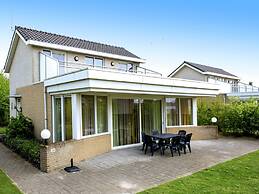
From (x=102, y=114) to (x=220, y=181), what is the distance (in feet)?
22.6

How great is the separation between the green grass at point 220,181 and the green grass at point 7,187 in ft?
13.4

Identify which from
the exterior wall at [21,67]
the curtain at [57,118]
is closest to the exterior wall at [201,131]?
the curtain at [57,118]

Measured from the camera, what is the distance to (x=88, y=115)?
1259 centimetres

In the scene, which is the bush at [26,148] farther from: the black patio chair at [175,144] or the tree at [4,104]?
the tree at [4,104]

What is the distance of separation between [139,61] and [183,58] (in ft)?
A: 53.8

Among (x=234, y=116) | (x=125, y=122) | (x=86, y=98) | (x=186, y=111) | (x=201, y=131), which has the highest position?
(x=86, y=98)

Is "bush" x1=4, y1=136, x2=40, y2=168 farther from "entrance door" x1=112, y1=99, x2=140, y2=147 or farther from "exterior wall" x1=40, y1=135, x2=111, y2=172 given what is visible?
"entrance door" x1=112, y1=99, x2=140, y2=147

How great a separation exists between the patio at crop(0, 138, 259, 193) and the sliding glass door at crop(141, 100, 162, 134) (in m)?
2.27

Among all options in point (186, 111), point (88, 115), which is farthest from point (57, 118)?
point (186, 111)

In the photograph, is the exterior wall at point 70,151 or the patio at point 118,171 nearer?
the patio at point 118,171

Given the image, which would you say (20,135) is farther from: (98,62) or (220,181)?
(220,181)

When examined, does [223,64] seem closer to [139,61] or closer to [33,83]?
[139,61]

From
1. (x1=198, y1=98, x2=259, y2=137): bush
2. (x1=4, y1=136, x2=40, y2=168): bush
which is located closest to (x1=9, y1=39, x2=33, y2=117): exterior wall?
(x1=4, y1=136, x2=40, y2=168): bush

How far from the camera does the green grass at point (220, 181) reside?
304 inches
